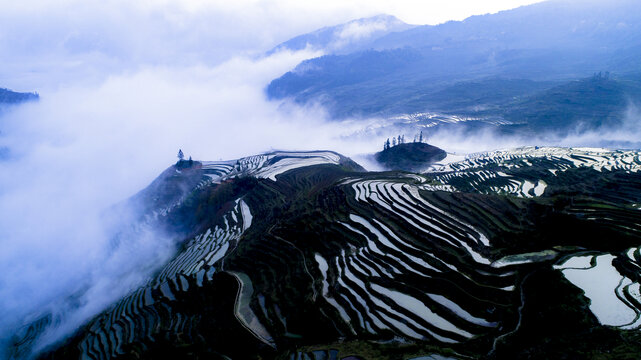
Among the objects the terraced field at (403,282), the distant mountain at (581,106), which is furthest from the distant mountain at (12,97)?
the distant mountain at (581,106)

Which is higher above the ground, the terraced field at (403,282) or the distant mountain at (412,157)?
the terraced field at (403,282)

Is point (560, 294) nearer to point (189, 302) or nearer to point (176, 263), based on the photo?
point (189, 302)

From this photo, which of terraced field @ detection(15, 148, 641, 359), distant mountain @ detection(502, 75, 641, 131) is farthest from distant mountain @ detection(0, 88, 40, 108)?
distant mountain @ detection(502, 75, 641, 131)

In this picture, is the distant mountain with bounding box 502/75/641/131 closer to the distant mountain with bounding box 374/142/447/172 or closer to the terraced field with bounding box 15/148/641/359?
the distant mountain with bounding box 374/142/447/172

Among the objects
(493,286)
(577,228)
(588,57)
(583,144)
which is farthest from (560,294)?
(588,57)

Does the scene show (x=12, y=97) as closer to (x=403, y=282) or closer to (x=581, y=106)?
(x=403, y=282)

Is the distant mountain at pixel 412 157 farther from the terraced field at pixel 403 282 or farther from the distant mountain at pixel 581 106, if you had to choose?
the distant mountain at pixel 581 106
